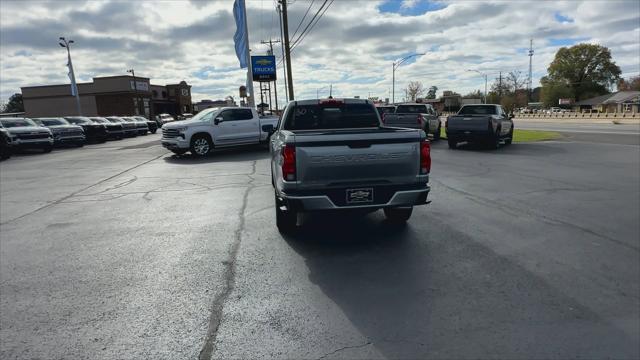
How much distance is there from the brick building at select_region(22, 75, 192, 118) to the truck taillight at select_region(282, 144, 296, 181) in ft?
207

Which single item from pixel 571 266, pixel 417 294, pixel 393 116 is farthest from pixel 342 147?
pixel 393 116

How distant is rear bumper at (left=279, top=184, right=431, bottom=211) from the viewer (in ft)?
16.2

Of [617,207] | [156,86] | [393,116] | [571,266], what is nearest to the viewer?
[571,266]

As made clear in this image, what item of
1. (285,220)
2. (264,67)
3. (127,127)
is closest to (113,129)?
(127,127)

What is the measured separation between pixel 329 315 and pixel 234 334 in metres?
0.84

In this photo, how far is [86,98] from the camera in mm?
61938

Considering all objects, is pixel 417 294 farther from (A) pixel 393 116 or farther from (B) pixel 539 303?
(A) pixel 393 116

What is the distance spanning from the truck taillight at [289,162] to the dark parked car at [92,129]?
27.4m

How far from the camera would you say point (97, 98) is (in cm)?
6203

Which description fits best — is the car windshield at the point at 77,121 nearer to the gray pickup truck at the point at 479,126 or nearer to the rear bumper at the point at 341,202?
the gray pickup truck at the point at 479,126

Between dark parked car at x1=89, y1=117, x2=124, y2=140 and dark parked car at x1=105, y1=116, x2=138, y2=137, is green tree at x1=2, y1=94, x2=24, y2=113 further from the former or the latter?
dark parked car at x1=89, y1=117, x2=124, y2=140

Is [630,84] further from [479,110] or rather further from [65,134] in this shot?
[65,134]

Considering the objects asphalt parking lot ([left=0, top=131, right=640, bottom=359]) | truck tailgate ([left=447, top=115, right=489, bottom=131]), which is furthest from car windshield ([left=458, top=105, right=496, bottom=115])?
asphalt parking lot ([left=0, top=131, right=640, bottom=359])

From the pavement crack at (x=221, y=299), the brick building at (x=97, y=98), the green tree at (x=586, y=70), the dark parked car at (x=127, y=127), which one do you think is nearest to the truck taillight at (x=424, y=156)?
the pavement crack at (x=221, y=299)
